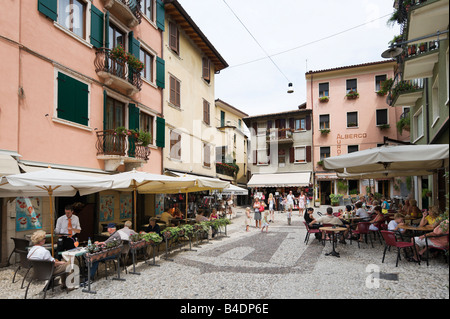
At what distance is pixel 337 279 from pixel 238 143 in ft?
97.5

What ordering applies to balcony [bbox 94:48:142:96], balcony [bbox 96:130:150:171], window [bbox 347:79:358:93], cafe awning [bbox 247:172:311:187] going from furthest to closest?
window [bbox 347:79:358:93] < cafe awning [bbox 247:172:311:187] < balcony [bbox 94:48:142:96] < balcony [bbox 96:130:150:171]

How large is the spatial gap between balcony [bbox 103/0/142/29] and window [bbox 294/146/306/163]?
22.1 m

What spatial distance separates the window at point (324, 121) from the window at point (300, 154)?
117 inches

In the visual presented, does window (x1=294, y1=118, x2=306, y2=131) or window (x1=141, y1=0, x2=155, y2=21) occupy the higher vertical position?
window (x1=141, y1=0, x2=155, y2=21)

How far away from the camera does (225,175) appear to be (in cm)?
2959

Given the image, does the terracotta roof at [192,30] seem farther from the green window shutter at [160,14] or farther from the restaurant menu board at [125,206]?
the restaurant menu board at [125,206]

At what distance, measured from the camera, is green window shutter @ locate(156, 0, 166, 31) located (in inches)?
647

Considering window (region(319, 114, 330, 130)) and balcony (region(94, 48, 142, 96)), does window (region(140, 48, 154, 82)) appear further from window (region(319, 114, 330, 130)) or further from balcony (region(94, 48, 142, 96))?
window (region(319, 114, 330, 130))

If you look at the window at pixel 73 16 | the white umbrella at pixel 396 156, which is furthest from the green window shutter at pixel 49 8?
the white umbrella at pixel 396 156

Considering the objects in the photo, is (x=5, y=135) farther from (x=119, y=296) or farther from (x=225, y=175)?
(x=225, y=175)

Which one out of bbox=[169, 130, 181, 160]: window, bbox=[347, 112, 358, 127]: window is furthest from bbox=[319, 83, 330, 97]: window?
bbox=[169, 130, 181, 160]: window

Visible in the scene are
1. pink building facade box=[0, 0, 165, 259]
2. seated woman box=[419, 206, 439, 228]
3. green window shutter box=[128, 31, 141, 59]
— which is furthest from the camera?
green window shutter box=[128, 31, 141, 59]

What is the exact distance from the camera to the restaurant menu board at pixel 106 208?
12445mm
